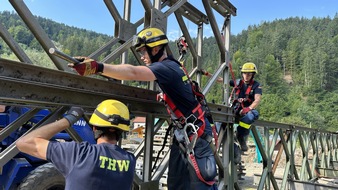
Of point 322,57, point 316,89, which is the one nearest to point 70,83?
point 316,89

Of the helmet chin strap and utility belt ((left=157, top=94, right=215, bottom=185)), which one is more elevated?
the helmet chin strap

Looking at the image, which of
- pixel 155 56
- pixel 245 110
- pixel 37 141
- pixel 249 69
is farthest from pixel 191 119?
pixel 249 69

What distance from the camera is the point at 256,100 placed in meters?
6.08

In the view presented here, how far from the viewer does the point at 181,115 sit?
129 inches

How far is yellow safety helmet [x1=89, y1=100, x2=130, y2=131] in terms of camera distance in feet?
7.59

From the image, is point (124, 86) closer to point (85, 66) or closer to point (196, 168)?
point (85, 66)

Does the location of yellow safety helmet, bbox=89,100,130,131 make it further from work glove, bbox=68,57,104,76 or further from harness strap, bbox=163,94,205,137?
harness strap, bbox=163,94,205,137

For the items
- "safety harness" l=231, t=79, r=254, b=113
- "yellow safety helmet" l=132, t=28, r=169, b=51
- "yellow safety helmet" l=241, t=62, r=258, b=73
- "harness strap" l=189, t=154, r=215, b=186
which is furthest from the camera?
"yellow safety helmet" l=241, t=62, r=258, b=73

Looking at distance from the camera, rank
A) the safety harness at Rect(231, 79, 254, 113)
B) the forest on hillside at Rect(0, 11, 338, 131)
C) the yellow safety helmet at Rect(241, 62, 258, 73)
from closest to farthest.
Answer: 1. the safety harness at Rect(231, 79, 254, 113)
2. the yellow safety helmet at Rect(241, 62, 258, 73)
3. the forest on hillside at Rect(0, 11, 338, 131)

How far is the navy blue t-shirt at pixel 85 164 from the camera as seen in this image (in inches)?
84.5

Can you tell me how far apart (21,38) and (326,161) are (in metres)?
34.7

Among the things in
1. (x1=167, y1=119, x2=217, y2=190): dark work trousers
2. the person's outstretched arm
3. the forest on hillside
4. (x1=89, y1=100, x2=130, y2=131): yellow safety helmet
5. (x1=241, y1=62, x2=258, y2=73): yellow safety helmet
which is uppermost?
the forest on hillside

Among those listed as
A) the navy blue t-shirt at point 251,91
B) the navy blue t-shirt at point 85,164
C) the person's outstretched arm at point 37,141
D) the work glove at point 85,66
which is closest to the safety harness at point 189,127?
the work glove at point 85,66

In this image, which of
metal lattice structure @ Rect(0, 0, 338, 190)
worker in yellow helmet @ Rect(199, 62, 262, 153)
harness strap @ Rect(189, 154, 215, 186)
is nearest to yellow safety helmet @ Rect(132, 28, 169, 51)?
metal lattice structure @ Rect(0, 0, 338, 190)
